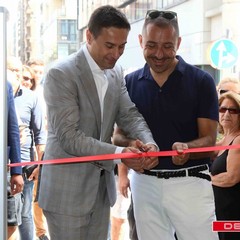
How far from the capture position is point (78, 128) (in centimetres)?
182

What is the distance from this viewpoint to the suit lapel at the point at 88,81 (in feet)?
6.00

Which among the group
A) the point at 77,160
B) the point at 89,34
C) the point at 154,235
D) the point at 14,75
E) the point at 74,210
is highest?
the point at 89,34

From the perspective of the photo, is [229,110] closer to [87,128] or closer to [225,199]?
[225,199]

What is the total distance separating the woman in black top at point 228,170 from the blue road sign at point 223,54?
25cm

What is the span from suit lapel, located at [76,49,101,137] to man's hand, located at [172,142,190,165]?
376 mm

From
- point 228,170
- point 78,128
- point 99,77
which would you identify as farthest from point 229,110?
point 78,128

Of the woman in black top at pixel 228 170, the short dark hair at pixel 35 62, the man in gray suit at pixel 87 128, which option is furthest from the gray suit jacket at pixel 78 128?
the woman in black top at pixel 228 170

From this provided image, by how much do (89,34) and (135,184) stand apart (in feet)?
2.43

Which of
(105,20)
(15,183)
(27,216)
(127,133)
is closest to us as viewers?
(105,20)

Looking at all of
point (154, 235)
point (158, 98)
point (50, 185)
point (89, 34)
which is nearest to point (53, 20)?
point (89, 34)

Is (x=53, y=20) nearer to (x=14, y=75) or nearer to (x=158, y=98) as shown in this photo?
(x=14, y=75)

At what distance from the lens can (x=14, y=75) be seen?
2.42 meters

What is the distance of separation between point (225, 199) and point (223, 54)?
2.70ft

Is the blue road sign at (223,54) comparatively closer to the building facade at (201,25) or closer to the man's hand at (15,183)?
the building facade at (201,25)
